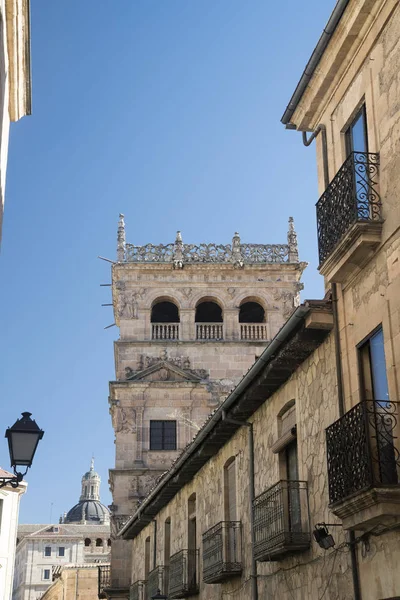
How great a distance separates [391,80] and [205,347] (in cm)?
2634

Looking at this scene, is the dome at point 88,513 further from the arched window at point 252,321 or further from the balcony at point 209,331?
the balcony at point 209,331

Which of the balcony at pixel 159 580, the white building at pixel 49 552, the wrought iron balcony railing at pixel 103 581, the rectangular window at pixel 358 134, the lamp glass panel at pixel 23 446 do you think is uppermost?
the white building at pixel 49 552

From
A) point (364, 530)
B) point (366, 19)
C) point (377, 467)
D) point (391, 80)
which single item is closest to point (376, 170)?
point (391, 80)

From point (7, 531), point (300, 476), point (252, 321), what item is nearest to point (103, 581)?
point (7, 531)

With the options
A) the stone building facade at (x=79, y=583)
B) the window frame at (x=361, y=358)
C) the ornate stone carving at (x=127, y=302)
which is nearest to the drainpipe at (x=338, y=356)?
the window frame at (x=361, y=358)

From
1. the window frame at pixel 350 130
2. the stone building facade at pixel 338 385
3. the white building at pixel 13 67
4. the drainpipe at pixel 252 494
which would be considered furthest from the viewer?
the drainpipe at pixel 252 494

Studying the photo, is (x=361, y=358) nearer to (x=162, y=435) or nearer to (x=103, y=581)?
(x=162, y=435)

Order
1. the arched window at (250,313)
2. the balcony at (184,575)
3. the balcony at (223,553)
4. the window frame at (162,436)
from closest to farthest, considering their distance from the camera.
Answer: the balcony at (223,553) < the balcony at (184,575) < the window frame at (162,436) < the arched window at (250,313)

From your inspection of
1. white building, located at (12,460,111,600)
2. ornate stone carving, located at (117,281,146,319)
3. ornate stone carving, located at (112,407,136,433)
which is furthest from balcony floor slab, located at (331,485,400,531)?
white building, located at (12,460,111,600)

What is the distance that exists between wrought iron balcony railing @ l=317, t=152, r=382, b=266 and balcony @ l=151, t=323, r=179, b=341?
25.6 metres

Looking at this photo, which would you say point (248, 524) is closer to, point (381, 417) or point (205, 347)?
point (381, 417)

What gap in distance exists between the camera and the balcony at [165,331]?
35.5 metres

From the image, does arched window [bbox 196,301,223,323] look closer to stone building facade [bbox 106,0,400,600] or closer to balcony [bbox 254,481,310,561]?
stone building facade [bbox 106,0,400,600]

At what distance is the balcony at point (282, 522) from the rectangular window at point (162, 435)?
2166 cm
